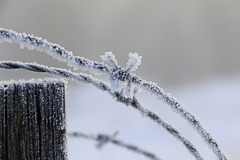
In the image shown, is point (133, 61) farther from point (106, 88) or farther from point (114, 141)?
point (114, 141)

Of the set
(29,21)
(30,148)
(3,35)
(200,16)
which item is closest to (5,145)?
(30,148)

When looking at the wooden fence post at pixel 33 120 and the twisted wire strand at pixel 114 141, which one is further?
the twisted wire strand at pixel 114 141

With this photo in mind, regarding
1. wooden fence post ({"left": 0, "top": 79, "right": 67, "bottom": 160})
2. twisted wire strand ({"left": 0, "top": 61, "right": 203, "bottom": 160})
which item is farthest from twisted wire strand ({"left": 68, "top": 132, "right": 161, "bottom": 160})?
wooden fence post ({"left": 0, "top": 79, "right": 67, "bottom": 160})

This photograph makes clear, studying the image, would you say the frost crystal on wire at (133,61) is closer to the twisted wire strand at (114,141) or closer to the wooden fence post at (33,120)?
the wooden fence post at (33,120)

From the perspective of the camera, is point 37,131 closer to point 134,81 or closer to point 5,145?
point 5,145

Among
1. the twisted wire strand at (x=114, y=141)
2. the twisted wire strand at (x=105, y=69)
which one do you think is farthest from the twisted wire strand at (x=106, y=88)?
the twisted wire strand at (x=114, y=141)

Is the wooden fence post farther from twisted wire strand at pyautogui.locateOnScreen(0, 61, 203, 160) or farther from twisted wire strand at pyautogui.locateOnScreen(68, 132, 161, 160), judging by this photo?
twisted wire strand at pyautogui.locateOnScreen(68, 132, 161, 160)

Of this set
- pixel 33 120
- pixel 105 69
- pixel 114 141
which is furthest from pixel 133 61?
pixel 114 141
